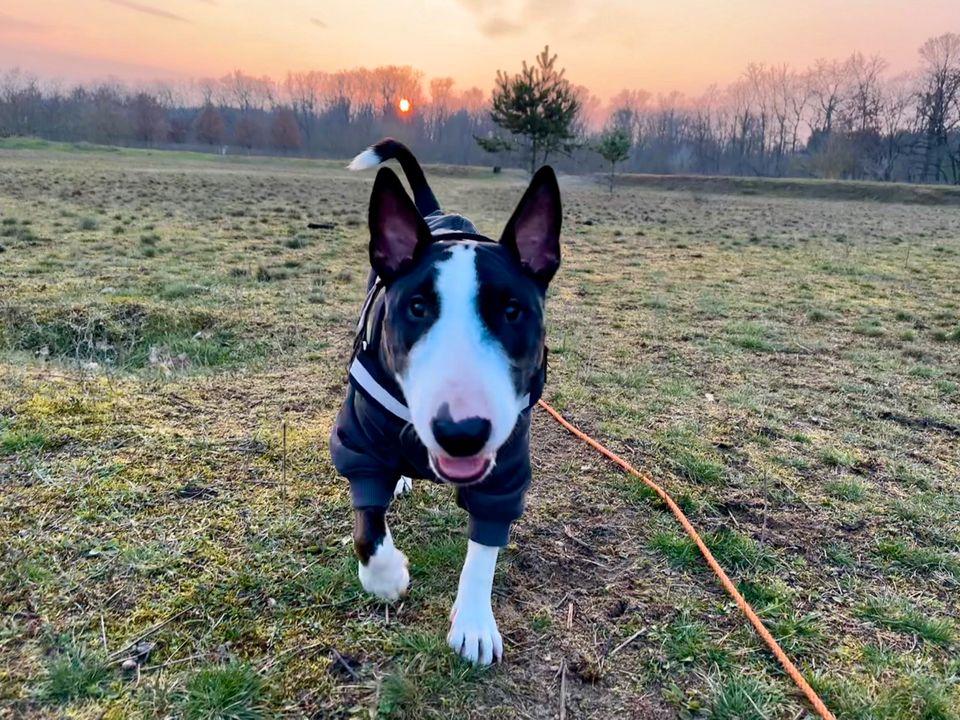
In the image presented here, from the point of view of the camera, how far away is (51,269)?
720 cm

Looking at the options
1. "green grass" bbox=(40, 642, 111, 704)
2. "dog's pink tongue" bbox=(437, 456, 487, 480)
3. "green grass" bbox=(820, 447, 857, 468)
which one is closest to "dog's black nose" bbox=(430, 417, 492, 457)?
"dog's pink tongue" bbox=(437, 456, 487, 480)

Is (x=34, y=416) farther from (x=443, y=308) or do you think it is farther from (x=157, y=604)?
(x=443, y=308)

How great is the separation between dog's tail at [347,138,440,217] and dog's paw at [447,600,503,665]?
1.90 m

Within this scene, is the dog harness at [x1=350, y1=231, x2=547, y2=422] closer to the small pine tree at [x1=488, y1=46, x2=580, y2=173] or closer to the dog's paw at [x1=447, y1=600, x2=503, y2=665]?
the dog's paw at [x1=447, y1=600, x2=503, y2=665]

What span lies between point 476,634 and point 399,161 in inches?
90.7

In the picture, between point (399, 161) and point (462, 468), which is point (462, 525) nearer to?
point (462, 468)

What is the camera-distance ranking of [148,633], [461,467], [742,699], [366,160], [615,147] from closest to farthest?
[461,467] → [742,699] → [148,633] → [366,160] → [615,147]

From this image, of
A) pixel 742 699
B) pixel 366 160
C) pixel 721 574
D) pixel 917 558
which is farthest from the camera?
pixel 366 160

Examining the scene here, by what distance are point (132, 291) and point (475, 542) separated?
545cm

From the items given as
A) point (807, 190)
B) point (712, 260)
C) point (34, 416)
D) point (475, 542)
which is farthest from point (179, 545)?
point (807, 190)

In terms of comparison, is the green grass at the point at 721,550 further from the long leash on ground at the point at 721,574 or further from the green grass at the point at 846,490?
the green grass at the point at 846,490

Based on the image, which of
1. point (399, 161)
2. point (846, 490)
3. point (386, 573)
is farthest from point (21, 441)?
point (846, 490)

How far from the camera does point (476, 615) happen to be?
2.23m

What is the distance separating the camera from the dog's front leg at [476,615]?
2184 mm
